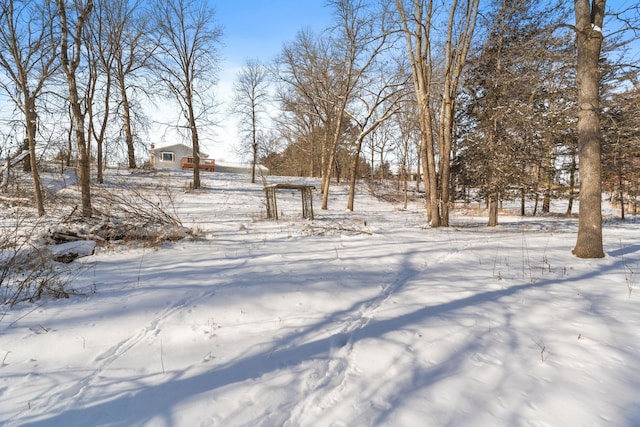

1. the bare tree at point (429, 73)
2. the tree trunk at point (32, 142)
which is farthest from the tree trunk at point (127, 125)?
the bare tree at point (429, 73)

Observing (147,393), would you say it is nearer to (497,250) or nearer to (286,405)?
(286,405)

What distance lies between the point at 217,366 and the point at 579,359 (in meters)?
3.08

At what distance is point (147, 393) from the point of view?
86.0 inches

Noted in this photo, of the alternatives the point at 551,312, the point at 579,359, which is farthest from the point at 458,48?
the point at 579,359

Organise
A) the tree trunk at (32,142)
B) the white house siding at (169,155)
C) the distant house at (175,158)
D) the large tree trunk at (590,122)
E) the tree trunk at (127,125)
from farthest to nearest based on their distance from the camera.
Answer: the distant house at (175,158)
the white house siding at (169,155)
the tree trunk at (127,125)
the tree trunk at (32,142)
the large tree trunk at (590,122)

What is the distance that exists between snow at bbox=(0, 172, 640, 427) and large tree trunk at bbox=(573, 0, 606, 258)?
98cm

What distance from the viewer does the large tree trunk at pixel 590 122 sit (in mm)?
5906

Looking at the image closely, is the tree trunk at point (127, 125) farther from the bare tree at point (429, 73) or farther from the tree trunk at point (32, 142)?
the bare tree at point (429, 73)

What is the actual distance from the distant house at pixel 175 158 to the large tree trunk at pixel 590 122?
4900 cm

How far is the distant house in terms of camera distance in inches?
1942

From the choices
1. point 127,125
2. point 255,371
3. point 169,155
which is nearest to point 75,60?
point 255,371

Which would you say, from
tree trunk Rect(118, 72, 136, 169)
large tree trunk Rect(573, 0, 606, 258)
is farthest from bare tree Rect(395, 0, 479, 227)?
tree trunk Rect(118, 72, 136, 169)

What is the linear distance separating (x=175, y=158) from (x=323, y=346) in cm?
5522

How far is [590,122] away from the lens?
5.91 meters
